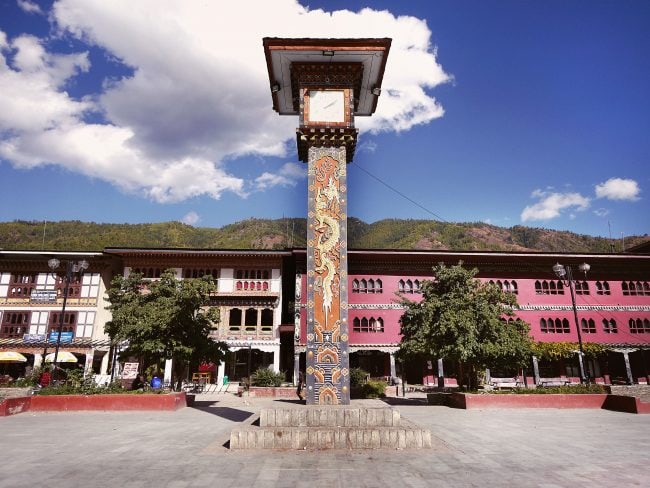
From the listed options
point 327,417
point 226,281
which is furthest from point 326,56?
point 226,281

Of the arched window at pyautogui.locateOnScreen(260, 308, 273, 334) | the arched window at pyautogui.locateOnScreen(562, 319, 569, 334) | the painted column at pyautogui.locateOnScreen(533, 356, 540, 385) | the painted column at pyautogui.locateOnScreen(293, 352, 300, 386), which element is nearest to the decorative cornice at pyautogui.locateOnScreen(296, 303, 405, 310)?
the arched window at pyautogui.locateOnScreen(260, 308, 273, 334)

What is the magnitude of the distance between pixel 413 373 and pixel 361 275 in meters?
8.06

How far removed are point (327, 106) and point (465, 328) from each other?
1071 centimetres

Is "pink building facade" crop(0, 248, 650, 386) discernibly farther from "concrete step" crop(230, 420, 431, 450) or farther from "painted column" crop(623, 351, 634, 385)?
"concrete step" crop(230, 420, 431, 450)

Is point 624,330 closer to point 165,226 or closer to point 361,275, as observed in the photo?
point 361,275

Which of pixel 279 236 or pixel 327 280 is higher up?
pixel 279 236

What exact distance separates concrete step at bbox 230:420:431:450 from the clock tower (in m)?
1.38

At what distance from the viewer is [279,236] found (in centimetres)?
10181

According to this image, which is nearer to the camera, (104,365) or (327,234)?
(327,234)

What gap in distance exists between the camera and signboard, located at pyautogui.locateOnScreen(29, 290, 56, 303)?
Answer: 2991 centimetres

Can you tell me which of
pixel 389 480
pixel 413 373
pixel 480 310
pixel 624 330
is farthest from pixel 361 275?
pixel 389 480

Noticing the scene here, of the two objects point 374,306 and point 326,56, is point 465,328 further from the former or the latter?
point 374,306

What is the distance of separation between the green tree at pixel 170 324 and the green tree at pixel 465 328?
9117mm

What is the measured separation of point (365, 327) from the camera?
29281 mm
